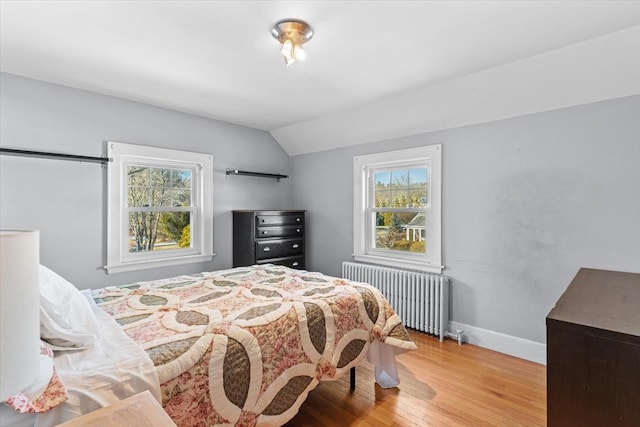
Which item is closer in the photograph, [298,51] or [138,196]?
[298,51]

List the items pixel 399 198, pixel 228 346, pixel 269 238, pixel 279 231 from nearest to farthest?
1. pixel 228 346
2. pixel 399 198
3. pixel 269 238
4. pixel 279 231

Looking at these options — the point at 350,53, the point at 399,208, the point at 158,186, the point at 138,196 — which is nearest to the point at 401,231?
the point at 399,208

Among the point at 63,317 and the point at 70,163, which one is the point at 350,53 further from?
the point at 70,163

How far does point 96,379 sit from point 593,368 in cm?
151

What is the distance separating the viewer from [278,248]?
4094mm

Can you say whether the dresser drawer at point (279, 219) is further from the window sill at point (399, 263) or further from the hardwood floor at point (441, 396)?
the hardwood floor at point (441, 396)

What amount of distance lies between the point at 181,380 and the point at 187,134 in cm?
A: 308

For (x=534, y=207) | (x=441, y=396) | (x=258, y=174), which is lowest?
(x=441, y=396)

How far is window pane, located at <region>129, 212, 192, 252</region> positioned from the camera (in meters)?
3.38

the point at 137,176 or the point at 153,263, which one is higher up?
the point at 137,176

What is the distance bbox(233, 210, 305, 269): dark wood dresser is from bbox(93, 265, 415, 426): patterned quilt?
1354 mm

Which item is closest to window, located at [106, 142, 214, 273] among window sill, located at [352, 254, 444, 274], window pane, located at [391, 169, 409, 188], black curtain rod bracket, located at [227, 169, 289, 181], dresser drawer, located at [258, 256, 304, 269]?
black curtain rod bracket, located at [227, 169, 289, 181]

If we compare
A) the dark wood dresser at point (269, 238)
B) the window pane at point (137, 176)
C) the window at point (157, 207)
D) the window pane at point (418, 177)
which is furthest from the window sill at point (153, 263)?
the window pane at point (418, 177)

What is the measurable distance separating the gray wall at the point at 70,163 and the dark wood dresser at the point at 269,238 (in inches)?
22.3
